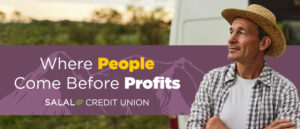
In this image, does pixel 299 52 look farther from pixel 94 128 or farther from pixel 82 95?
pixel 94 128

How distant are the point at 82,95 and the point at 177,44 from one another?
1.04 m

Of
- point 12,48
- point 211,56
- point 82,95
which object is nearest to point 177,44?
point 211,56

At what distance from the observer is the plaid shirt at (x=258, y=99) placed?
214 cm

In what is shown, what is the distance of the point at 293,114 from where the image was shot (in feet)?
6.94

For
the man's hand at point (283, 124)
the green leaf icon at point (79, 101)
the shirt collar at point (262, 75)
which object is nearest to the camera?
the man's hand at point (283, 124)

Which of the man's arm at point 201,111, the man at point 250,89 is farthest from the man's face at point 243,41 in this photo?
the man's arm at point 201,111

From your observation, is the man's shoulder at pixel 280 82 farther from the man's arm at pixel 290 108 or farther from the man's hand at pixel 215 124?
the man's hand at pixel 215 124

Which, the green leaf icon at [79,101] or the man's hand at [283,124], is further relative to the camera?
the green leaf icon at [79,101]

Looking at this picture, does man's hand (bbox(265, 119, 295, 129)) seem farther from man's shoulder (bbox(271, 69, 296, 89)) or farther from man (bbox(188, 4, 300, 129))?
man's shoulder (bbox(271, 69, 296, 89))

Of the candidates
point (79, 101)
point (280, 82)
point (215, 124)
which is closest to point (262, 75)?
point (280, 82)

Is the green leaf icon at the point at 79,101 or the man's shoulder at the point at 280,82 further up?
the man's shoulder at the point at 280,82

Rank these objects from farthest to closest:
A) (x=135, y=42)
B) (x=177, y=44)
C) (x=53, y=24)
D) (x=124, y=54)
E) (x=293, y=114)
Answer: (x=135, y=42) → (x=53, y=24) → (x=177, y=44) → (x=124, y=54) → (x=293, y=114)

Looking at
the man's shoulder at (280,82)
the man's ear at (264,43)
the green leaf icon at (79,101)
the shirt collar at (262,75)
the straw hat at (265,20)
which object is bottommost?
the green leaf icon at (79,101)

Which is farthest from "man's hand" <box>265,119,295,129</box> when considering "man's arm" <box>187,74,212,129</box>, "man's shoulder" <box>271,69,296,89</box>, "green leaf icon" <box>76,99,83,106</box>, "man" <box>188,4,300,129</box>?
"green leaf icon" <box>76,99,83,106</box>
